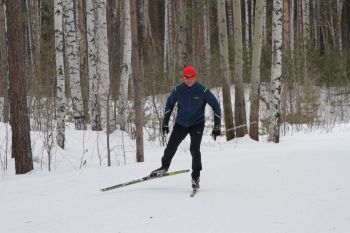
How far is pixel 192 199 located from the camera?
18.6 feet

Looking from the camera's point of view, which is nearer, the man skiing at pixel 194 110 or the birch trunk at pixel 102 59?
the man skiing at pixel 194 110

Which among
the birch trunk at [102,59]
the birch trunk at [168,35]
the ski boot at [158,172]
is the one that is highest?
the birch trunk at [168,35]

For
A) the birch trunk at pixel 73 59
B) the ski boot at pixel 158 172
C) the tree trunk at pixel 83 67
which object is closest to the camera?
the ski boot at pixel 158 172

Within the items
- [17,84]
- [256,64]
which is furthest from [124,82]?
[17,84]

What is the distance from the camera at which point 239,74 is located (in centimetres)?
1209

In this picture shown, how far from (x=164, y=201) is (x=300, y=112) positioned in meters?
11.6

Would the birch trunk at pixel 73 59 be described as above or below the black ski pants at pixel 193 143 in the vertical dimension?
above

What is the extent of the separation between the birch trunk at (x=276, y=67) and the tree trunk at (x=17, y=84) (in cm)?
629

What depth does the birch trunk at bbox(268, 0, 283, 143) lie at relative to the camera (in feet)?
37.6

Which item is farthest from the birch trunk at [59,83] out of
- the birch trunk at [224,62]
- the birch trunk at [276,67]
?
the birch trunk at [276,67]

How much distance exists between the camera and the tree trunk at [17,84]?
306 inches

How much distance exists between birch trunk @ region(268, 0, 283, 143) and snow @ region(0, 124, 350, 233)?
2.33 metres

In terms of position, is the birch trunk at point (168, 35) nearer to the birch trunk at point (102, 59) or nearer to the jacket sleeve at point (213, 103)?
the birch trunk at point (102, 59)

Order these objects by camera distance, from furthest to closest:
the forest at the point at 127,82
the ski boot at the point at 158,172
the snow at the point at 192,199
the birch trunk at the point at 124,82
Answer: the birch trunk at the point at 124,82 → the forest at the point at 127,82 → the ski boot at the point at 158,172 → the snow at the point at 192,199
